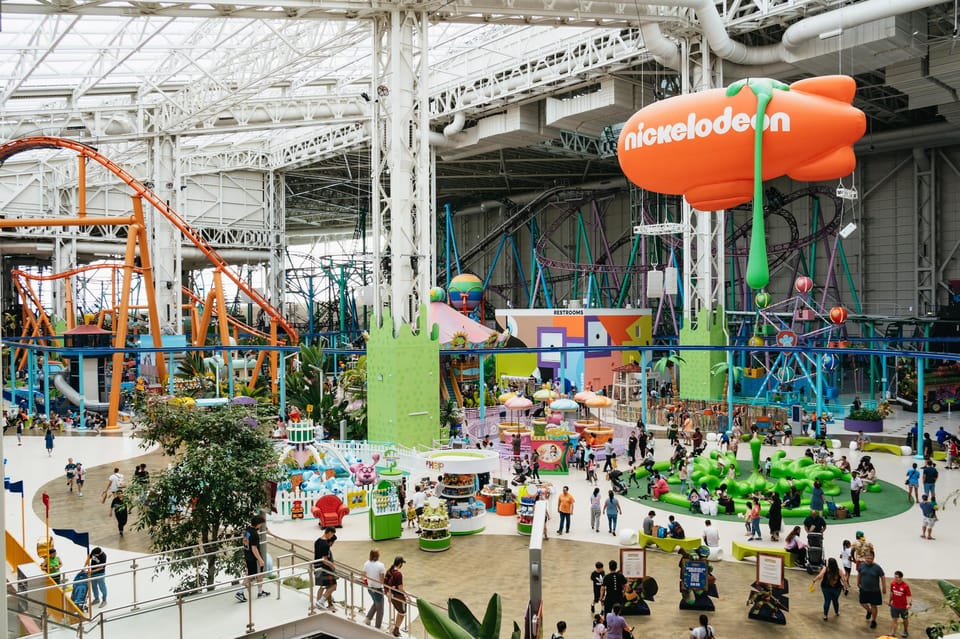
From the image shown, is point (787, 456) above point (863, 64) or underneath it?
underneath

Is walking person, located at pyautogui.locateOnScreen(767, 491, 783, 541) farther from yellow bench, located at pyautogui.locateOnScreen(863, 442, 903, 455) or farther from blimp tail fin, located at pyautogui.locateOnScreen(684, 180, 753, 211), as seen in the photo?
yellow bench, located at pyautogui.locateOnScreen(863, 442, 903, 455)

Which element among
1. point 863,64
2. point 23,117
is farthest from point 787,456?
point 23,117

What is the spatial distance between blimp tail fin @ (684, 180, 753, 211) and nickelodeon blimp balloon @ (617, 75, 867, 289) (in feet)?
0.05

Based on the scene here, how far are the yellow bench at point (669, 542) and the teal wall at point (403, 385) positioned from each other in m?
9.12

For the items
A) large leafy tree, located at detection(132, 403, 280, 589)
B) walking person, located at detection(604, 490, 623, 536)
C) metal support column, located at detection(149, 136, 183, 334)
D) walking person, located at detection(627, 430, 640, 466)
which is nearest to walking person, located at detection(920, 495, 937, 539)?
walking person, located at detection(604, 490, 623, 536)

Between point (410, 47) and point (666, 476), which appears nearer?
point (666, 476)

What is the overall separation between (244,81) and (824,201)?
94.6ft

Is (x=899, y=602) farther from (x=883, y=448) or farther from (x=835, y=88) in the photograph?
(x=883, y=448)

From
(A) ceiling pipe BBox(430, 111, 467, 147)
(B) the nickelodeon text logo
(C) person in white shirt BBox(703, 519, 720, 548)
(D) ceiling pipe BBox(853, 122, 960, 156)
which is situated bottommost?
(C) person in white shirt BBox(703, 519, 720, 548)

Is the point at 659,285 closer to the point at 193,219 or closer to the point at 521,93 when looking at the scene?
the point at 521,93

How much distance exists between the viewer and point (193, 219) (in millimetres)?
48625

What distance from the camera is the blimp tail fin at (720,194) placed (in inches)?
452

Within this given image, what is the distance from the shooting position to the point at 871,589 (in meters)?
11.1

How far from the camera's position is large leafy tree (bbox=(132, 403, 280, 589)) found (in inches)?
420
